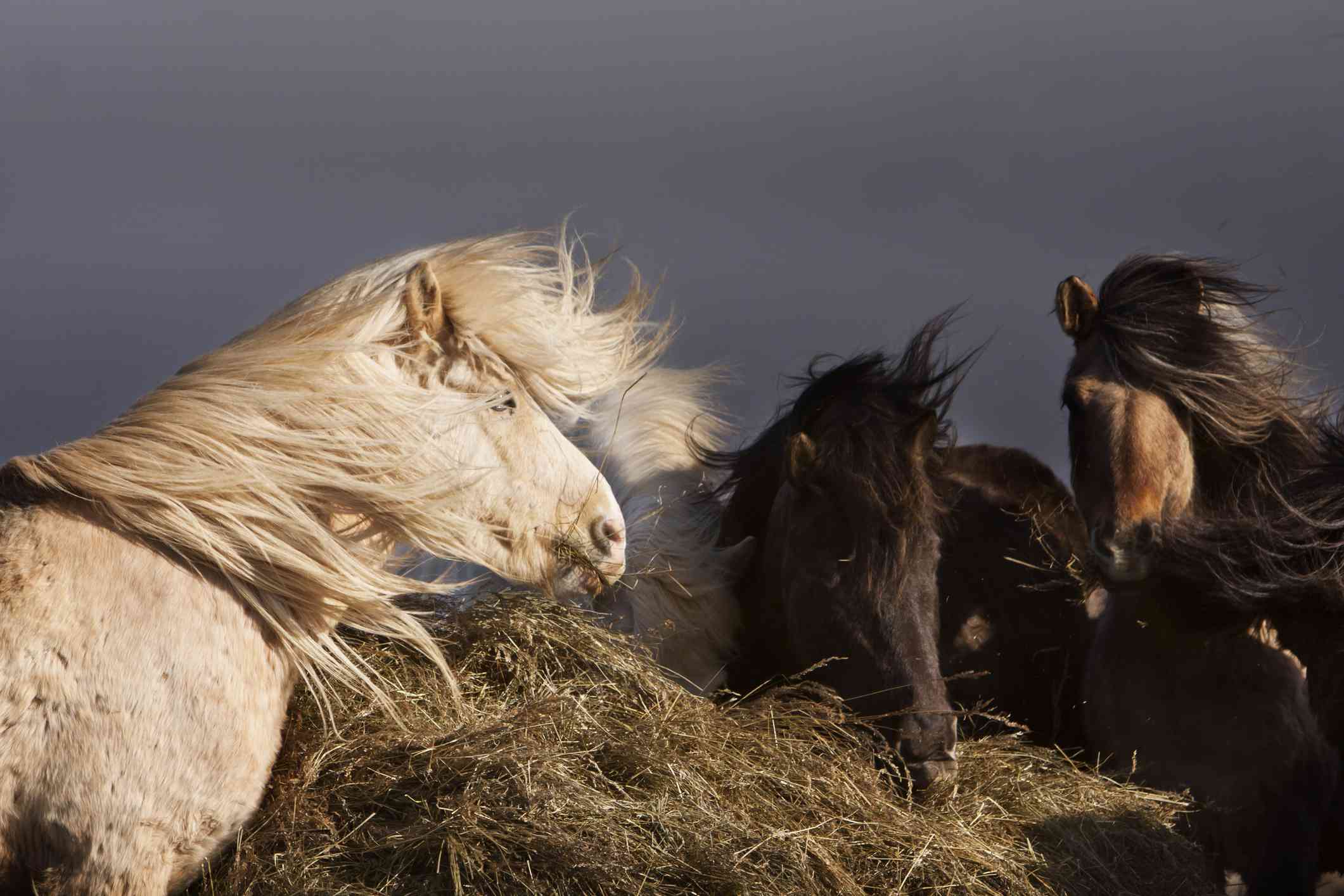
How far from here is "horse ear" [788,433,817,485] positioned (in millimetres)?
3592

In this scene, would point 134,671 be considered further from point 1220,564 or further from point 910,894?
point 1220,564

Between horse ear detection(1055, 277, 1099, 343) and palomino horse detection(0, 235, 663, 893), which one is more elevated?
horse ear detection(1055, 277, 1099, 343)

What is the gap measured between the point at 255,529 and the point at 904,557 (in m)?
1.74

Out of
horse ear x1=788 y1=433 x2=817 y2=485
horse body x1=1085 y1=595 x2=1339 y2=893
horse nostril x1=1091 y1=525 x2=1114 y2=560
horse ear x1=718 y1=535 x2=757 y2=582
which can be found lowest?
horse body x1=1085 y1=595 x2=1339 y2=893

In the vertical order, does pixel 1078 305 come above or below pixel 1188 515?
above

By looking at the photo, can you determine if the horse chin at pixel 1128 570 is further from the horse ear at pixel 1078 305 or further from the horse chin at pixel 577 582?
the horse chin at pixel 577 582

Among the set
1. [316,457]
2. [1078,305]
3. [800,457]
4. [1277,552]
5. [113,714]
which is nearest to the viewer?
[113,714]

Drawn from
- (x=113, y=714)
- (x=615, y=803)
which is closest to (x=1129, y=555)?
(x=615, y=803)

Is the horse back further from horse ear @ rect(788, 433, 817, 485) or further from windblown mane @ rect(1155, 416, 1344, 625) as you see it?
windblown mane @ rect(1155, 416, 1344, 625)

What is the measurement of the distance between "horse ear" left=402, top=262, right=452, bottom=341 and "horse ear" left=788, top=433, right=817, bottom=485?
1.19 m

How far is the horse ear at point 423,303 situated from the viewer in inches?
111

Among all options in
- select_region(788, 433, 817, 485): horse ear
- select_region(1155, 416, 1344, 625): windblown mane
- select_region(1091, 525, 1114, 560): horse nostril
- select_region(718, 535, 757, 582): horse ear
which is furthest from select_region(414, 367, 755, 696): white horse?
select_region(1155, 416, 1344, 625): windblown mane

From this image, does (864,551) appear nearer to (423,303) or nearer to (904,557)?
(904,557)

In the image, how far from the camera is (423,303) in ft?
9.36
